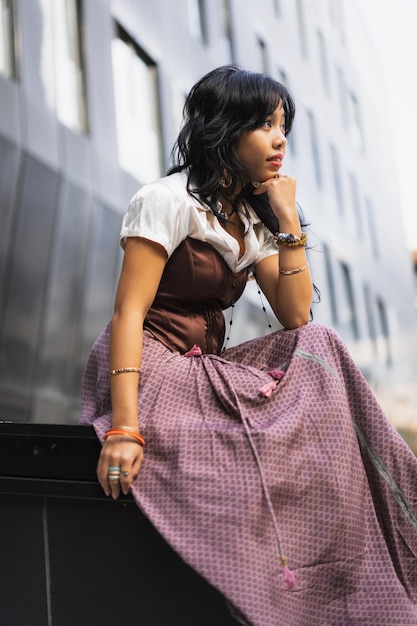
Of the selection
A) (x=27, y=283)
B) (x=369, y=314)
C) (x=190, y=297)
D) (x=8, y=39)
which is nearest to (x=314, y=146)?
(x=369, y=314)

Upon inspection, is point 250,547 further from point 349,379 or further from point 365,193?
point 365,193

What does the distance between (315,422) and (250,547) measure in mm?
386

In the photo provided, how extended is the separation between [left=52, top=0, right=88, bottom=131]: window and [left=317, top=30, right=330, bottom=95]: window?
1388cm

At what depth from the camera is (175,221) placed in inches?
94.3

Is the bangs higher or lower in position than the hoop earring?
higher

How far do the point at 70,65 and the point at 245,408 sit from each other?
9.33m

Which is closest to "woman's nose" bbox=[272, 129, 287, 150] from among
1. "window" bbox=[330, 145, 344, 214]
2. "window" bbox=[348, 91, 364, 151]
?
"window" bbox=[330, 145, 344, 214]

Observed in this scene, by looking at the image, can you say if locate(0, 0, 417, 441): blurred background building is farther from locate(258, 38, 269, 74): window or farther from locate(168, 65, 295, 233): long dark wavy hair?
locate(168, 65, 295, 233): long dark wavy hair

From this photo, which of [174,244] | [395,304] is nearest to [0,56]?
[174,244]

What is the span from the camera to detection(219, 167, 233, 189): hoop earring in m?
2.61

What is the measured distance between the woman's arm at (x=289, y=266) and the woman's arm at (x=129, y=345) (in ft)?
1.37

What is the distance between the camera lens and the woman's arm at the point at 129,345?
6.94ft

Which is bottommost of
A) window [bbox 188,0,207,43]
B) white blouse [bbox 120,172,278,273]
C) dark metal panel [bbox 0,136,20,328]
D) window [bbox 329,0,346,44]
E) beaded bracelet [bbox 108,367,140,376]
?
beaded bracelet [bbox 108,367,140,376]

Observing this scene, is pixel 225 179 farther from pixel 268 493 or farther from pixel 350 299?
pixel 350 299
